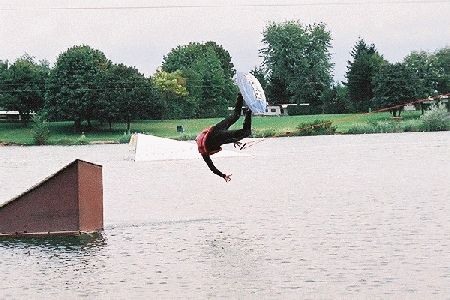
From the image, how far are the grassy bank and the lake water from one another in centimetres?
4019

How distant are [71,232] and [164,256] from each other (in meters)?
2.42

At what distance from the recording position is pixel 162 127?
9525cm

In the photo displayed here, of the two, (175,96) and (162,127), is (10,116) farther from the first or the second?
(162,127)

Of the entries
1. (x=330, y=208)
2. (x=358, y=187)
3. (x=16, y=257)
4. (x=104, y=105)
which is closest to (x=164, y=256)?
(x=16, y=257)

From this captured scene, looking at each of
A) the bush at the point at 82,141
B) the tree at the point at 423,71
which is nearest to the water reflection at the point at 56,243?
the bush at the point at 82,141

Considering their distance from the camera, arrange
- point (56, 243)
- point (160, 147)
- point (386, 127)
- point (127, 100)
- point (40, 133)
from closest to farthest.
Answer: point (56, 243)
point (160, 147)
point (386, 127)
point (40, 133)
point (127, 100)

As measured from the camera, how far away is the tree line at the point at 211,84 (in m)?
99.3

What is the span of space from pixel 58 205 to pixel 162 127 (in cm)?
7145

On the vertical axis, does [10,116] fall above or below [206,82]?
below

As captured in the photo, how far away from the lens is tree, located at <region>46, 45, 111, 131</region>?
99.2m

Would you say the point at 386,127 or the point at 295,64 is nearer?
the point at 386,127

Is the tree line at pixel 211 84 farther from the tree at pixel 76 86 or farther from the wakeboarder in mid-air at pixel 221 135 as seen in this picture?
the wakeboarder in mid-air at pixel 221 135

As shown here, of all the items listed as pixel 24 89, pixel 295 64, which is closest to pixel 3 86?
pixel 24 89

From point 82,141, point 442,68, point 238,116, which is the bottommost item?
point 82,141
